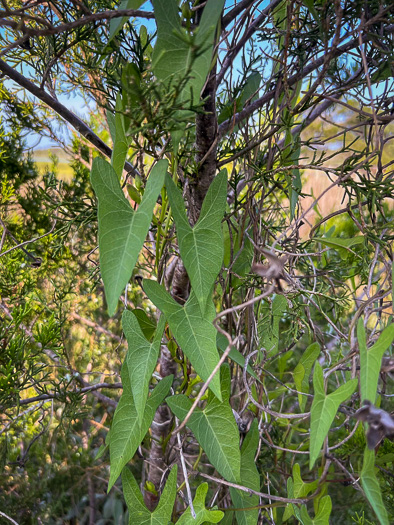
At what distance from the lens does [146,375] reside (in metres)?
0.32

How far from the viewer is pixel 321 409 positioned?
0.97ft

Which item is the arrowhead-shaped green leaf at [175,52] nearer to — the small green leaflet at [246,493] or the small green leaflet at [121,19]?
the small green leaflet at [121,19]

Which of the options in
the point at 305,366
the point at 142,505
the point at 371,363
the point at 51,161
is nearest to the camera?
the point at 371,363

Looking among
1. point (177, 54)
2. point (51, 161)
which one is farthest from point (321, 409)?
point (51, 161)

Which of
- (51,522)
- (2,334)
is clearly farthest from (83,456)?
(2,334)

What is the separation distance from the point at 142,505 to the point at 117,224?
27 centimetres

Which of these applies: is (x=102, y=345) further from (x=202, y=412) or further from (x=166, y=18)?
(x=166, y=18)

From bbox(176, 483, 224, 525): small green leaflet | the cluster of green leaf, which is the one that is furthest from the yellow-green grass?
bbox(176, 483, 224, 525): small green leaflet

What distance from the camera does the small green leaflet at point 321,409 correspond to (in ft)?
0.92

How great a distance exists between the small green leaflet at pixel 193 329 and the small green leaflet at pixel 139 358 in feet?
0.05

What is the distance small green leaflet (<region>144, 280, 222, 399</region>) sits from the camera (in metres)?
0.31

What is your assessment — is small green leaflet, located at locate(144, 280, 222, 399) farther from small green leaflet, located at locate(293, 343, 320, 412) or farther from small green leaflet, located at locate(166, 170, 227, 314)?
small green leaflet, located at locate(293, 343, 320, 412)

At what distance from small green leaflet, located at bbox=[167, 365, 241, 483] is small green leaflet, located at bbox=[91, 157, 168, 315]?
129 mm

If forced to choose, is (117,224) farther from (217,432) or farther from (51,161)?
(51,161)
